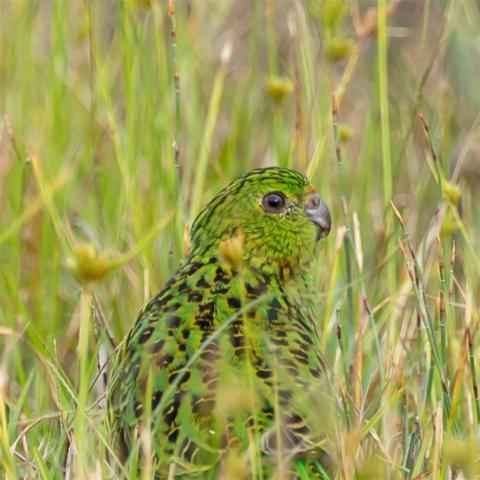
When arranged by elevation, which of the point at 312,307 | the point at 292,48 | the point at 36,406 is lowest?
the point at 36,406

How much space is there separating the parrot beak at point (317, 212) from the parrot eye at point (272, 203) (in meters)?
0.06

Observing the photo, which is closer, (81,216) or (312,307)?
(312,307)

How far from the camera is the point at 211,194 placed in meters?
4.82

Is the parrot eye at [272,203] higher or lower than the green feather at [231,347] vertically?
higher

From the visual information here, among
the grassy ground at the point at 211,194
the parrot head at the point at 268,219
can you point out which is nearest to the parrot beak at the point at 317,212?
the parrot head at the point at 268,219

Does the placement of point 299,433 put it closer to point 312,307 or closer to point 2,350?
point 312,307

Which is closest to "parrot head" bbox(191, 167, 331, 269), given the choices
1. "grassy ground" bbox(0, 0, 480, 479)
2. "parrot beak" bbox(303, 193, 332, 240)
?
"parrot beak" bbox(303, 193, 332, 240)

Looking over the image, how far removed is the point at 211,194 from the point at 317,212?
1.16 metres

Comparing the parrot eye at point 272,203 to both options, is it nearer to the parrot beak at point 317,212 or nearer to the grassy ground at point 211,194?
the parrot beak at point 317,212

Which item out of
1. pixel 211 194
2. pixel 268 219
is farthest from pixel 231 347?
pixel 211 194

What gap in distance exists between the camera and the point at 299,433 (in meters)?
3.06

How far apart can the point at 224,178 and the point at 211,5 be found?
112cm

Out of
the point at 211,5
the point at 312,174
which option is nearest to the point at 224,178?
the point at 312,174

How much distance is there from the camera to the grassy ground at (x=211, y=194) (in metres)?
3.49
